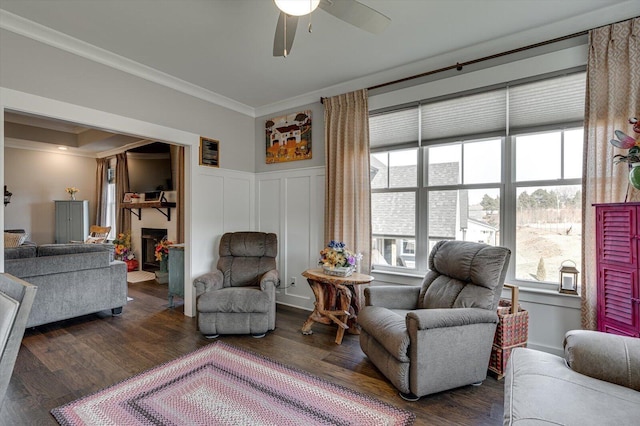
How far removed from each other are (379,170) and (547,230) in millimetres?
1714

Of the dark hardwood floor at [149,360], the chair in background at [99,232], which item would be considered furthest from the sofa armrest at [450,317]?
the chair in background at [99,232]

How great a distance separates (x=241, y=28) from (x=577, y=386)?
3122 millimetres

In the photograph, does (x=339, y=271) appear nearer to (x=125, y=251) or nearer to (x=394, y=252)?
(x=394, y=252)

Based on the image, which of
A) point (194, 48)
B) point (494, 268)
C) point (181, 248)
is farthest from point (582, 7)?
point (181, 248)

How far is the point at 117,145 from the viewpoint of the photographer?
21.5 ft

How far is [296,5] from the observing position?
5.24 ft

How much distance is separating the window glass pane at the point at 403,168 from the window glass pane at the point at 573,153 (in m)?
1.28

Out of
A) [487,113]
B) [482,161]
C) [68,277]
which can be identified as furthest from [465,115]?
[68,277]

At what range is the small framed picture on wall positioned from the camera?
3840 millimetres

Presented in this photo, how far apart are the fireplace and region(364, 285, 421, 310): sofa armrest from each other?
5045mm

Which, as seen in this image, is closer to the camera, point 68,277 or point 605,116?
point 605,116

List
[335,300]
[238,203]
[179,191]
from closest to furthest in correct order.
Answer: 1. [335,300]
2. [238,203]
3. [179,191]

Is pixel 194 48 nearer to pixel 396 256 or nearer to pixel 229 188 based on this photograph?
pixel 229 188

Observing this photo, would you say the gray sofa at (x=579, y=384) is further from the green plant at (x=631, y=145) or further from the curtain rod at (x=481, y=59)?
the curtain rod at (x=481, y=59)
